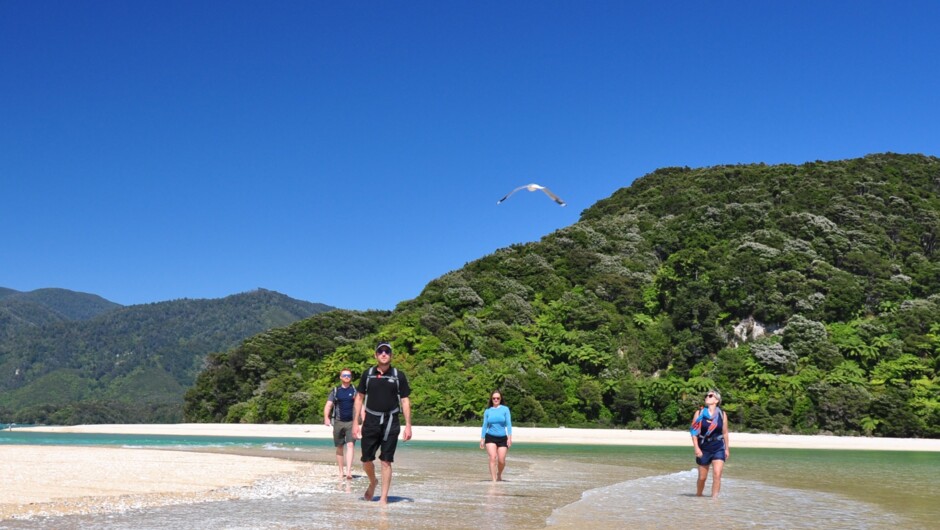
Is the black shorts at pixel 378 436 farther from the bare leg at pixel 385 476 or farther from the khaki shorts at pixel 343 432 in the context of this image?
the khaki shorts at pixel 343 432

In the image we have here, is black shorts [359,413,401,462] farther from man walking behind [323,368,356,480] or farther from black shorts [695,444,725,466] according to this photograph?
black shorts [695,444,725,466]

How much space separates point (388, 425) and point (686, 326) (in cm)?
4917

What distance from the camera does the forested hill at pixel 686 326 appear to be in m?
45.8

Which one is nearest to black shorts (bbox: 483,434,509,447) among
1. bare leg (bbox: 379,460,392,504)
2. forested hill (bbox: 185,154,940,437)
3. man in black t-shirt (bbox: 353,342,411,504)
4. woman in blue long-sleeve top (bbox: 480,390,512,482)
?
woman in blue long-sleeve top (bbox: 480,390,512,482)

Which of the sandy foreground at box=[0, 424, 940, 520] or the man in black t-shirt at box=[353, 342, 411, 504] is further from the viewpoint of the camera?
the sandy foreground at box=[0, 424, 940, 520]

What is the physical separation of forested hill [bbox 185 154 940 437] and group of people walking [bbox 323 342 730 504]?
1336 inches

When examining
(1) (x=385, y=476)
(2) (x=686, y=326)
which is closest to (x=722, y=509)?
(1) (x=385, y=476)

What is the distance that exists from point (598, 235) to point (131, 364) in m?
131

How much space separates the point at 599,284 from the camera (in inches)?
2461

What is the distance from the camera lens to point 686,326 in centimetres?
5575

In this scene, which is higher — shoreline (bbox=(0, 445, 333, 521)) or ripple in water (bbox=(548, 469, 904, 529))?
ripple in water (bbox=(548, 469, 904, 529))

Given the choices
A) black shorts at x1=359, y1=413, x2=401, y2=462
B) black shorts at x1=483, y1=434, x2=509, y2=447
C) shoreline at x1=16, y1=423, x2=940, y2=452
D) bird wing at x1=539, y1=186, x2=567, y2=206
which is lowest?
shoreline at x1=16, y1=423, x2=940, y2=452

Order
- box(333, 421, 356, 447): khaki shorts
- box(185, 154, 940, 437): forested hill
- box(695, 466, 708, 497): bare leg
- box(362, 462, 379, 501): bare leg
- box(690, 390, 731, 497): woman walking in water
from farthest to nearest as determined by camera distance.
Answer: box(185, 154, 940, 437): forested hill
box(333, 421, 356, 447): khaki shorts
box(695, 466, 708, 497): bare leg
box(690, 390, 731, 497): woman walking in water
box(362, 462, 379, 501): bare leg

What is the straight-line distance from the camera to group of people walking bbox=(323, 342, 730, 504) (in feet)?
30.9
